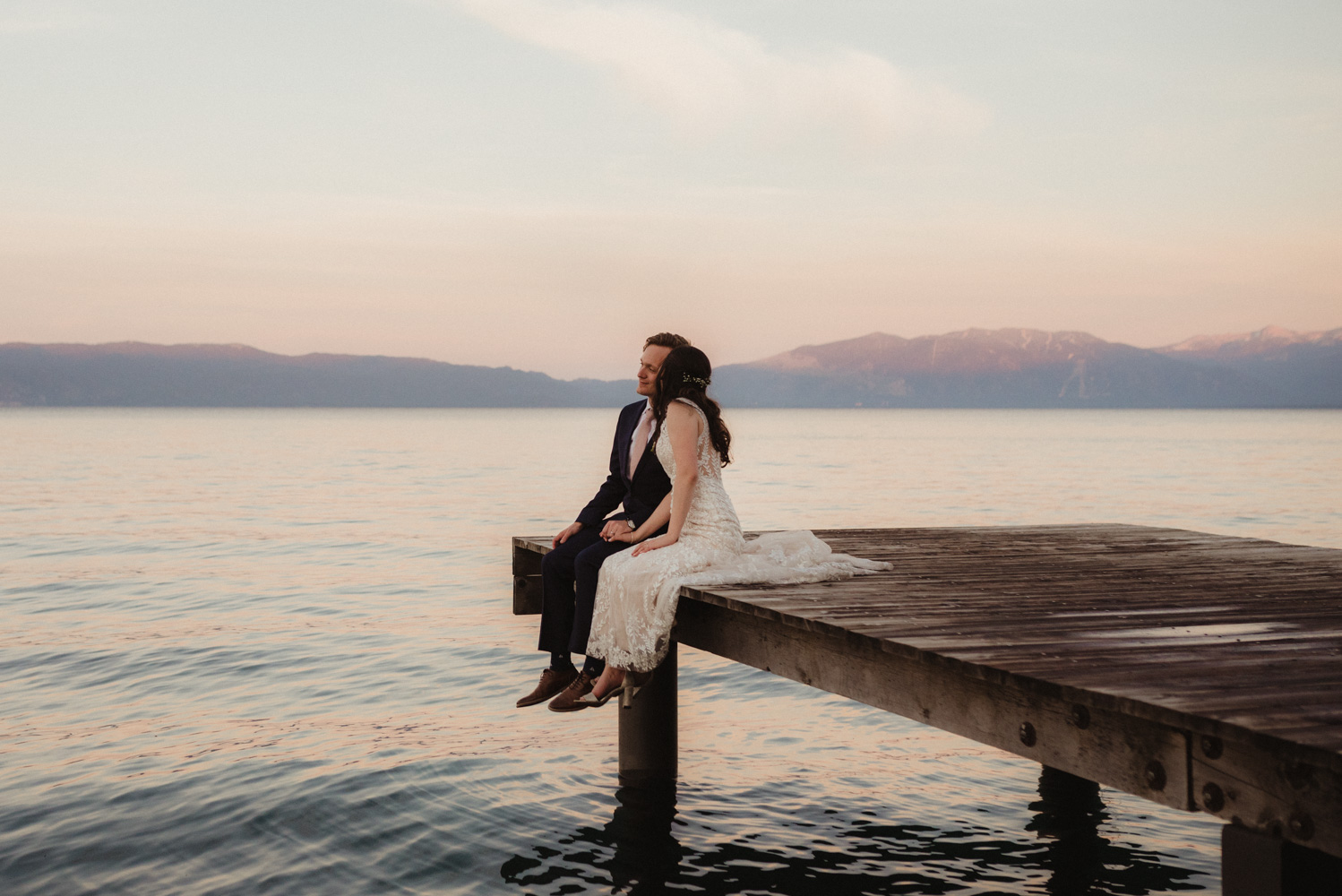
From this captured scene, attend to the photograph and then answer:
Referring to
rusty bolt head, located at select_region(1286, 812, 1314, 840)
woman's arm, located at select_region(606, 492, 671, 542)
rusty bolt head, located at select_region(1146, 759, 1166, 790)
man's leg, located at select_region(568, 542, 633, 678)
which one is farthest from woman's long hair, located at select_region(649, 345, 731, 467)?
rusty bolt head, located at select_region(1286, 812, 1314, 840)

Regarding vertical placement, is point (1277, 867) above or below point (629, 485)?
below

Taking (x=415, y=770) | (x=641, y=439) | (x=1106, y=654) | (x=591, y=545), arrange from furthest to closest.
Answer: (x=415, y=770) → (x=641, y=439) → (x=591, y=545) → (x=1106, y=654)

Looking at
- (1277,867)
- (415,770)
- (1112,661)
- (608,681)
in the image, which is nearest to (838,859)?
(608,681)

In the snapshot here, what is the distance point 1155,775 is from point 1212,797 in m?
0.23

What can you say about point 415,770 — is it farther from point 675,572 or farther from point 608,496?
point 675,572

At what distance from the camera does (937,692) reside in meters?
4.95

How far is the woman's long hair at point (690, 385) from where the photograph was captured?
6.95 meters

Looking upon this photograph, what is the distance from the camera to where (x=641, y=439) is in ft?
24.6

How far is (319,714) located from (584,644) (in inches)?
217

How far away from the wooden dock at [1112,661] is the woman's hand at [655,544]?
334mm

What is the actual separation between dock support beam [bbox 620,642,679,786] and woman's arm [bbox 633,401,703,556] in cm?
186

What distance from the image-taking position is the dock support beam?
8516 mm

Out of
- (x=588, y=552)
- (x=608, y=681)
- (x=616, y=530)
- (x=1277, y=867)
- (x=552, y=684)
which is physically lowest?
(x=552, y=684)

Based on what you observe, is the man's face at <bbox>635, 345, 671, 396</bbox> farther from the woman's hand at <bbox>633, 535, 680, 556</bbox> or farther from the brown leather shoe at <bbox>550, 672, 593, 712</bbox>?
the brown leather shoe at <bbox>550, 672, 593, 712</bbox>
